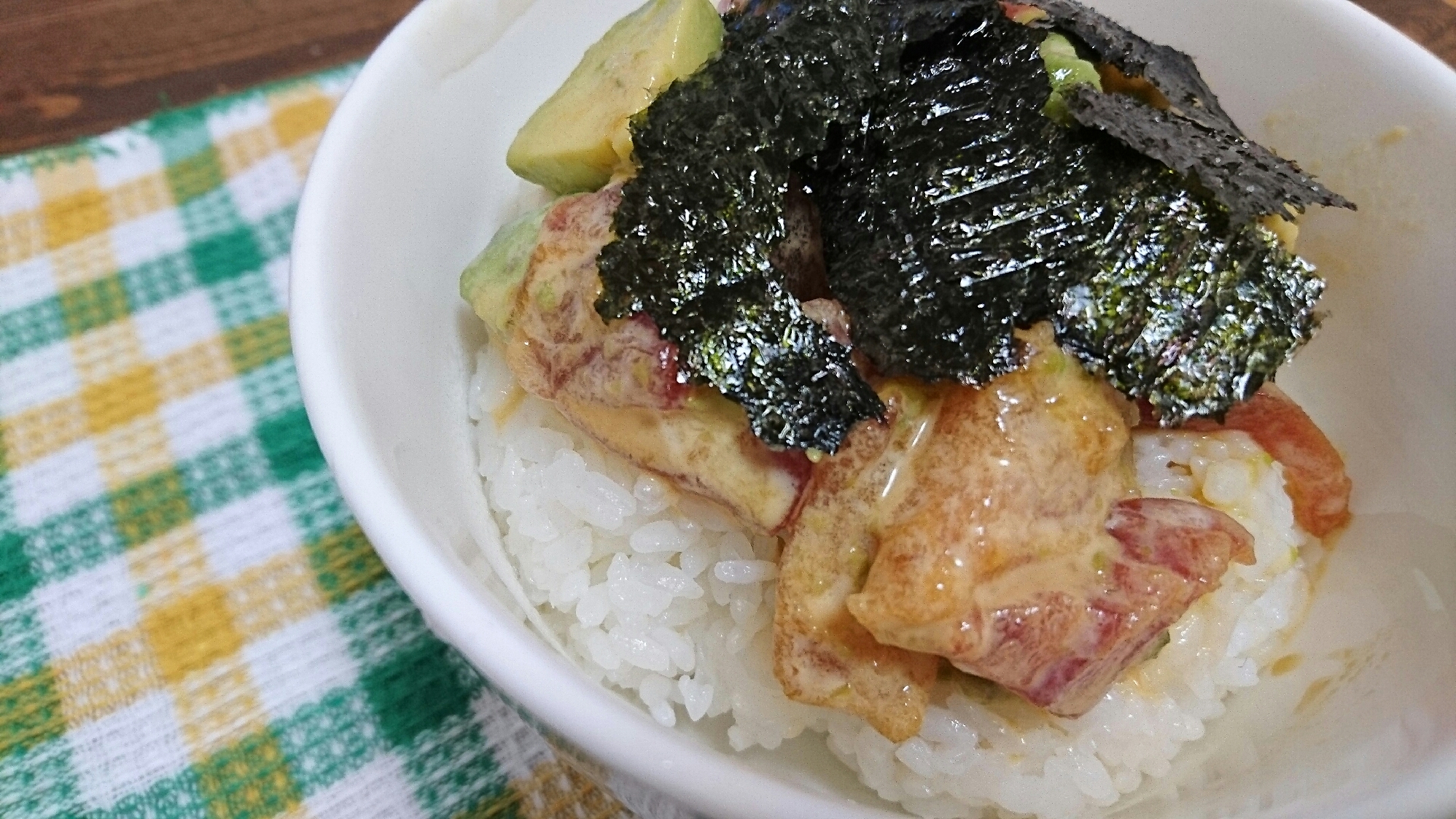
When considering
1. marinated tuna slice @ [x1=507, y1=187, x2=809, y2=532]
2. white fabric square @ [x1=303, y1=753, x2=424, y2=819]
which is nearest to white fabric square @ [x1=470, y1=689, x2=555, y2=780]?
white fabric square @ [x1=303, y1=753, x2=424, y2=819]

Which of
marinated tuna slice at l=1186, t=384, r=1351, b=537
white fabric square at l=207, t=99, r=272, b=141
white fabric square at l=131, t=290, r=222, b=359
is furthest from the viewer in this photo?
white fabric square at l=207, t=99, r=272, b=141

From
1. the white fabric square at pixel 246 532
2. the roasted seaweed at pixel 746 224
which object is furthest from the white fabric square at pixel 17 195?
the roasted seaweed at pixel 746 224

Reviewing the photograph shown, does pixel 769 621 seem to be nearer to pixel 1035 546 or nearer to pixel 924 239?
pixel 1035 546

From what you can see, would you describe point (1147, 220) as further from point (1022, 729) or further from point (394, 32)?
point (394, 32)

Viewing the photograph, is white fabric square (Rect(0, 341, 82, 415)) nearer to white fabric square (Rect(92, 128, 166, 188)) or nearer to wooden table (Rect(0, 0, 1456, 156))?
white fabric square (Rect(92, 128, 166, 188))

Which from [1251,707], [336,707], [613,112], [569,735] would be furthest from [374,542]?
[1251,707]

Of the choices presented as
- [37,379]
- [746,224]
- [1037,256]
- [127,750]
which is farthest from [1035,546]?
[37,379]
